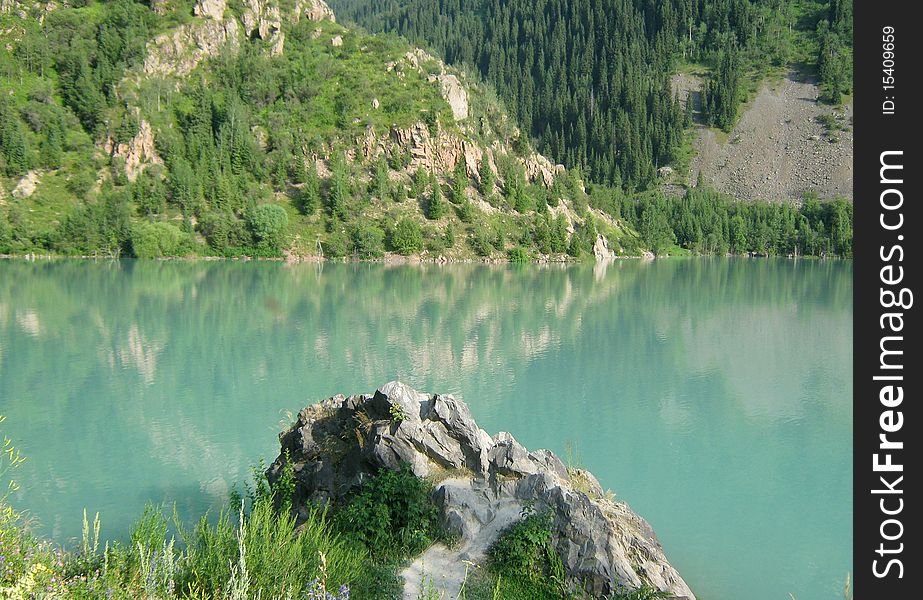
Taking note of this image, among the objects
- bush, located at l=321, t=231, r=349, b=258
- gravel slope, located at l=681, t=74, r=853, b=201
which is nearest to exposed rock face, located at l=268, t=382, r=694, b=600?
bush, located at l=321, t=231, r=349, b=258

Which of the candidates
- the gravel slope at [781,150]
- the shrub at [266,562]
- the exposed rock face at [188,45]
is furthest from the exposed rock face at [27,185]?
the gravel slope at [781,150]

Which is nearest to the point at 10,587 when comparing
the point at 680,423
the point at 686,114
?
the point at 680,423

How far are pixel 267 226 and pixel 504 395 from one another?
285 feet

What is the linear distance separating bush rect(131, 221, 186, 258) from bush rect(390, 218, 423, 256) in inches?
1375

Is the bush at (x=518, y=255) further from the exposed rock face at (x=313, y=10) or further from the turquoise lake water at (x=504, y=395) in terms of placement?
the exposed rock face at (x=313, y=10)

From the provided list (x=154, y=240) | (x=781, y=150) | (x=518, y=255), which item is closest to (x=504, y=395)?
(x=154, y=240)

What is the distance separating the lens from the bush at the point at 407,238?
347ft

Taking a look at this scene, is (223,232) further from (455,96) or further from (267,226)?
(455,96)

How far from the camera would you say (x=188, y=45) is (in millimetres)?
127188

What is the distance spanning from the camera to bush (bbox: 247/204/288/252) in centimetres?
10044

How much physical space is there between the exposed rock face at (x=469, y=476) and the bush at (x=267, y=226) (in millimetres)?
92005

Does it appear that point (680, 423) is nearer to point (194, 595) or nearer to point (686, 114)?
point (194, 595)

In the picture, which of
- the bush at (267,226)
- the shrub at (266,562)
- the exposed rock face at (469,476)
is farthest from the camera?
the bush at (267,226)

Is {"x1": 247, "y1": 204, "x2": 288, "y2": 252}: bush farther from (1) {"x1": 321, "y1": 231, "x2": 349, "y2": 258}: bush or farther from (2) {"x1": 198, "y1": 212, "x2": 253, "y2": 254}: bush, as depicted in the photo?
(1) {"x1": 321, "y1": 231, "x2": 349, "y2": 258}: bush
